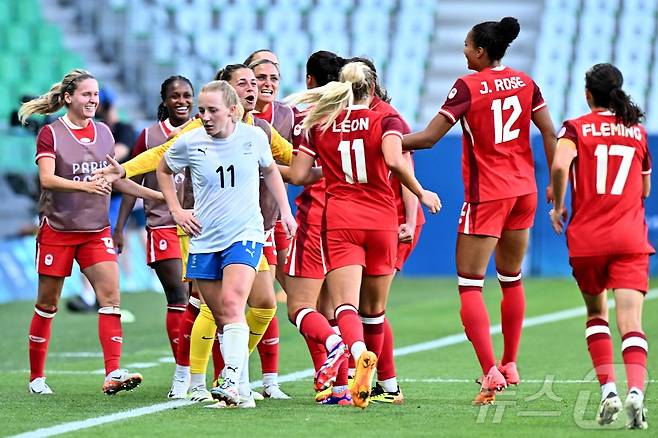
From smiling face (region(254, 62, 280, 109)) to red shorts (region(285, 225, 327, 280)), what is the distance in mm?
1056

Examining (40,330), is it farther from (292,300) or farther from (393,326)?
(393,326)

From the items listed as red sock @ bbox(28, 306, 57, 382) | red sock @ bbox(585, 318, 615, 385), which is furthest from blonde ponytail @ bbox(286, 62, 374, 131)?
red sock @ bbox(28, 306, 57, 382)

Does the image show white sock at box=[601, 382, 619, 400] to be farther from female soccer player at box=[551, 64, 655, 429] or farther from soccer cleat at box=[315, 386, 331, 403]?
soccer cleat at box=[315, 386, 331, 403]

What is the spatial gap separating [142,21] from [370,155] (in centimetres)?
1870

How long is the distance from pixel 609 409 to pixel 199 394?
2.49 m

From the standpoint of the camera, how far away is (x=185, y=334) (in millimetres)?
8414

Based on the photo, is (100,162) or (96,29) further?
(96,29)

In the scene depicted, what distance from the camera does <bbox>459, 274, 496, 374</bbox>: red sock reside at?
25.5 feet

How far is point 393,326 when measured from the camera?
14.0 m

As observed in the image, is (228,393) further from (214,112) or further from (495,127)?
(495,127)

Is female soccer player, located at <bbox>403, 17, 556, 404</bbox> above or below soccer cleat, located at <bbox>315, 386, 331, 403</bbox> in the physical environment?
above

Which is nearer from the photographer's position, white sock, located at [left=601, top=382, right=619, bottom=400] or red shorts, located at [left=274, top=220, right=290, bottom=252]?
white sock, located at [left=601, top=382, right=619, bottom=400]

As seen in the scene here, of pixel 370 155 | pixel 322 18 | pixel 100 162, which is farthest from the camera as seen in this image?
pixel 322 18

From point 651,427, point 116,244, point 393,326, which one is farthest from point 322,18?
point 651,427
